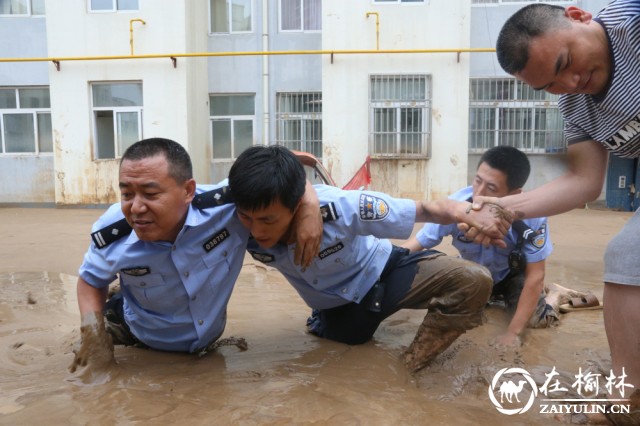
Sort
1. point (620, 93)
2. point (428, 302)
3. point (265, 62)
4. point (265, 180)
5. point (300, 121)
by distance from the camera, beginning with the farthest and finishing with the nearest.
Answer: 1. point (300, 121)
2. point (265, 62)
3. point (428, 302)
4. point (265, 180)
5. point (620, 93)

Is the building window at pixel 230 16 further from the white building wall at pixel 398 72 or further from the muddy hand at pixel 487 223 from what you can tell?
the muddy hand at pixel 487 223

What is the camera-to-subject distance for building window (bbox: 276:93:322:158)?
1121 cm

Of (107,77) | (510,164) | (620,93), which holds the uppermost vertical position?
(107,77)

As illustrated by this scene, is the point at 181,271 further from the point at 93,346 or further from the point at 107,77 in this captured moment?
the point at 107,77

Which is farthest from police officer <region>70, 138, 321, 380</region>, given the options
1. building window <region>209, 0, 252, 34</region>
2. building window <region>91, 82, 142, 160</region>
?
building window <region>209, 0, 252, 34</region>

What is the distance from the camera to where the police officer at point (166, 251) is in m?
2.18

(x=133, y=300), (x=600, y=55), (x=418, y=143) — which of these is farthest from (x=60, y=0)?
(x=600, y=55)

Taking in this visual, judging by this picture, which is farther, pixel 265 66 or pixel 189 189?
pixel 265 66

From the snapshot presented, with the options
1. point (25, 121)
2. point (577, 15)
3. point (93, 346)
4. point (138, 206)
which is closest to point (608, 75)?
point (577, 15)

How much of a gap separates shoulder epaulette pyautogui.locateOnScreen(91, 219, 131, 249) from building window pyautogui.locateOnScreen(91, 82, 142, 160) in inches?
349

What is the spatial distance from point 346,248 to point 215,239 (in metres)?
0.56

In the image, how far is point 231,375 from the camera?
90.6 inches

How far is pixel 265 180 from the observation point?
2.08 metres

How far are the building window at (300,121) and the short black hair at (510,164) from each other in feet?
27.6
